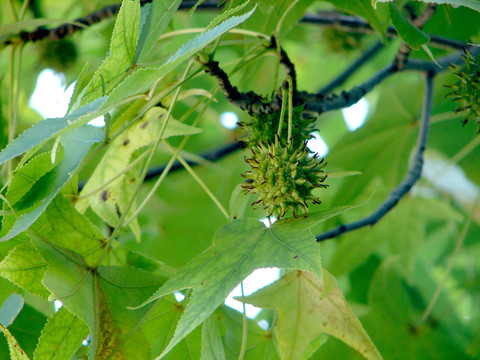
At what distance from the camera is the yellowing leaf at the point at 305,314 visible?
0.96 metres

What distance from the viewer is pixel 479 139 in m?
1.76

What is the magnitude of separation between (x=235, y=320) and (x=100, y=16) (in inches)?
40.3

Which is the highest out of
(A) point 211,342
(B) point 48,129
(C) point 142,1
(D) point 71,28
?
(D) point 71,28

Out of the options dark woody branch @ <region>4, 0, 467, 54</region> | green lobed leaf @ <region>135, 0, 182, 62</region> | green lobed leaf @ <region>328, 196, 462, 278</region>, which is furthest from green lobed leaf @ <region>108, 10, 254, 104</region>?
green lobed leaf @ <region>328, 196, 462, 278</region>

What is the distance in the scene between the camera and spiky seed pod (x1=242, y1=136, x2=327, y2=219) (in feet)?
3.21

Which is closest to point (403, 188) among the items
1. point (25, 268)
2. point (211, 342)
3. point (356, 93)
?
point (356, 93)

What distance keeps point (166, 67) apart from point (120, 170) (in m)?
0.57

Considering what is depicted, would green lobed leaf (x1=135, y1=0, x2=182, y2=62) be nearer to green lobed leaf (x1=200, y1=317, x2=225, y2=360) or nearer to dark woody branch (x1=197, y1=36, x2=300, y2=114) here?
dark woody branch (x1=197, y1=36, x2=300, y2=114)

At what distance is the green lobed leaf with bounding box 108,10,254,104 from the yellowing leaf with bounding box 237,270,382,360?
464 millimetres

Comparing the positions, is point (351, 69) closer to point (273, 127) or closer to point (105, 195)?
point (273, 127)

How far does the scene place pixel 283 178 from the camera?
3.21ft

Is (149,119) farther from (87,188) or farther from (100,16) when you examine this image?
(100,16)

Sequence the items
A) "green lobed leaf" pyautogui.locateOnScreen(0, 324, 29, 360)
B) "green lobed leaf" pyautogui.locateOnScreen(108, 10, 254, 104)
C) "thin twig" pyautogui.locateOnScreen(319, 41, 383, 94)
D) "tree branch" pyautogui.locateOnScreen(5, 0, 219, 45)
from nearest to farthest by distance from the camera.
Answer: "green lobed leaf" pyautogui.locateOnScreen(108, 10, 254, 104)
"green lobed leaf" pyautogui.locateOnScreen(0, 324, 29, 360)
"tree branch" pyautogui.locateOnScreen(5, 0, 219, 45)
"thin twig" pyautogui.locateOnScreen(319, 41, 383, 94)

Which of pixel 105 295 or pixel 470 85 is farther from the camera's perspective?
pixel 470 85
